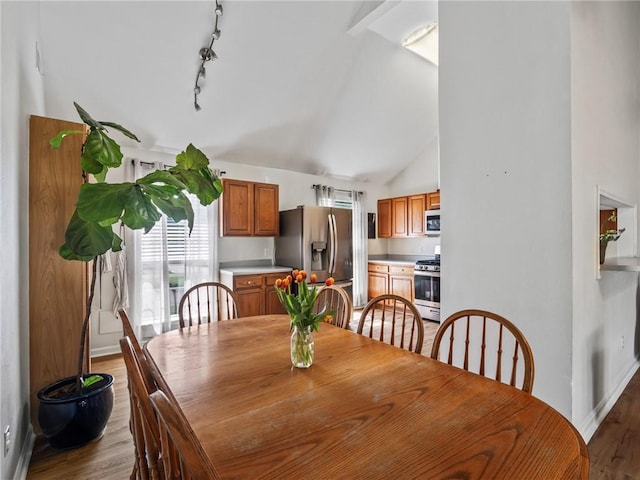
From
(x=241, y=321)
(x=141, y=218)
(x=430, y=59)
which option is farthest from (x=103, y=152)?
(x=430, y=59)

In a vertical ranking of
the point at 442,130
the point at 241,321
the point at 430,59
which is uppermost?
the point at 430,59

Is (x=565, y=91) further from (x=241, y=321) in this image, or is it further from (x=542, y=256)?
(x=241, y=321)

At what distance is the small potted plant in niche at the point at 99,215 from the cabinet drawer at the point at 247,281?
1902mm

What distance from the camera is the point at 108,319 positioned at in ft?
12.0

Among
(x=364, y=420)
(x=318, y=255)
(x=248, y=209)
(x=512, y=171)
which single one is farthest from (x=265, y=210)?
(x=364, y=420)

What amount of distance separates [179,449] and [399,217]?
5759 millimetres

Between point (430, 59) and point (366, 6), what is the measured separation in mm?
1234

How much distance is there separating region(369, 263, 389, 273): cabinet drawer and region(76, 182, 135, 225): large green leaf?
4779mm

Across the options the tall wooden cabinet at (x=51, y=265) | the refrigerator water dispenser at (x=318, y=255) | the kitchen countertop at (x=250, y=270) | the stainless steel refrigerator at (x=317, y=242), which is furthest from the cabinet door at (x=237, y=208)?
the tall wooden cabinet at (x=51, y=265)

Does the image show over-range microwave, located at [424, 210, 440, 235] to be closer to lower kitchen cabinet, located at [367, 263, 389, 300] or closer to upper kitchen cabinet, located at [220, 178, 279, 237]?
lower kitchen cabinet, located at [367, 263, 389, 300]

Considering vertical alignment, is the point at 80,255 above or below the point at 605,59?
below

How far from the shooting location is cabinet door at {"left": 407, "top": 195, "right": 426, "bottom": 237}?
18.3ft

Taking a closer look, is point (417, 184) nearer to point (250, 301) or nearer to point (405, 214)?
point (405, 214)

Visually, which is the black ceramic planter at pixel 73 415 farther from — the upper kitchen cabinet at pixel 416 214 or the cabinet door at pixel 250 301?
the upper kitchen cabinet at pixel 416 214
